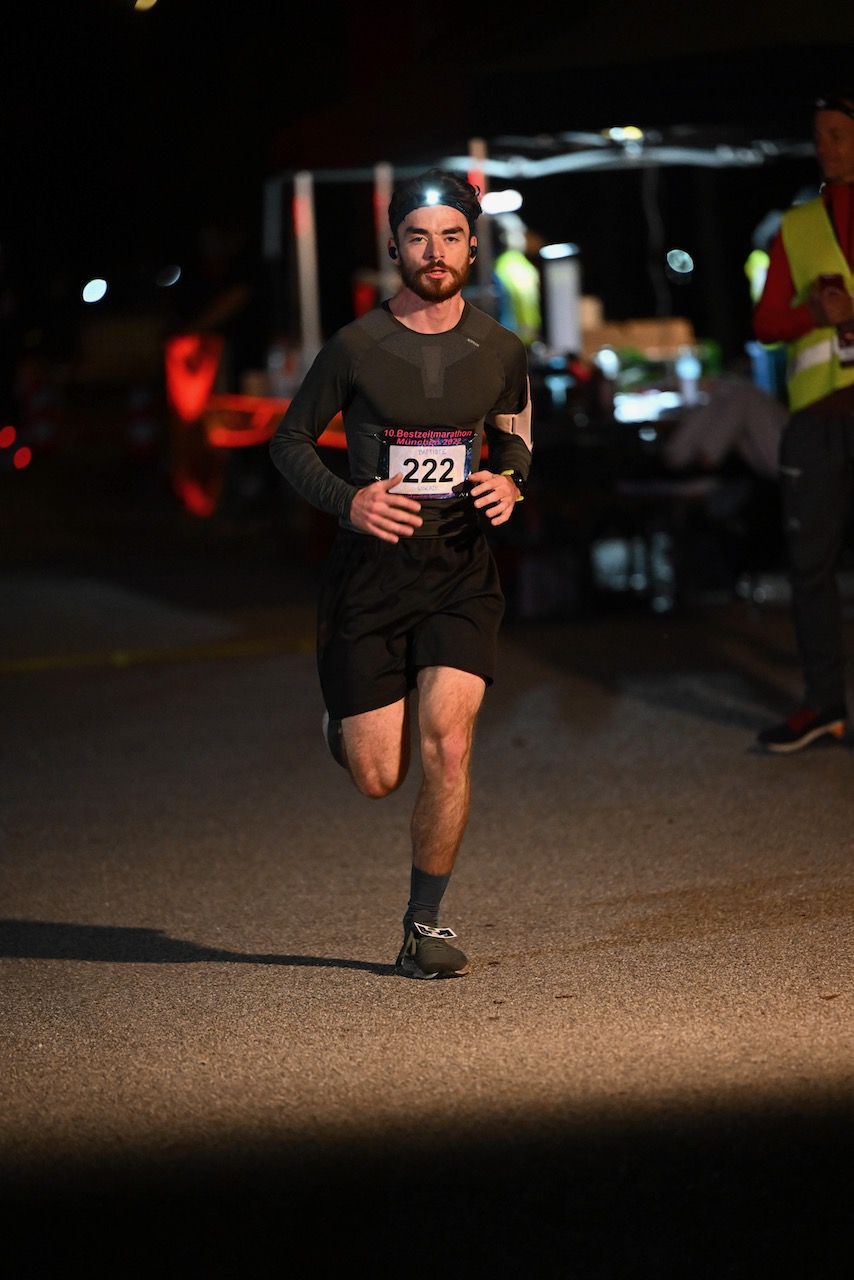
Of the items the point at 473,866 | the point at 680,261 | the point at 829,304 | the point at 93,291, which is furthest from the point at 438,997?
the point at 93,291

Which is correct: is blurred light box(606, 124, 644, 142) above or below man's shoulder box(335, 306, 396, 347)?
below

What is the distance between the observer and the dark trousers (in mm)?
8031

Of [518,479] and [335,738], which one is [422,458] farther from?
[335,738]

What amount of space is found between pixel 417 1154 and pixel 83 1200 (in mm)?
661

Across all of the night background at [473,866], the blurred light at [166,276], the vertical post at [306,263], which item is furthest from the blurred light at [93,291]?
the vertical post at [306,263]

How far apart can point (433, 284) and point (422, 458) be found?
440mm

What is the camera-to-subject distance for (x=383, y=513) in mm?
4961

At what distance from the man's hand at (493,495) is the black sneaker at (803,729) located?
3437 millimetres

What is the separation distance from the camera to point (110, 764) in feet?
28.6

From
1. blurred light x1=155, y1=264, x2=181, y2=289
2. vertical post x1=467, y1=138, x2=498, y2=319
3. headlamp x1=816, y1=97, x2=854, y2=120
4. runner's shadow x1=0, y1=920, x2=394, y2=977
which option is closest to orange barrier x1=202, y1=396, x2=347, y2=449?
vertical post x1=467, y1=138, x2=498, y2=319

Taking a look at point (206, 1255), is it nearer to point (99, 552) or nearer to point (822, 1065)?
point (822, 1065)

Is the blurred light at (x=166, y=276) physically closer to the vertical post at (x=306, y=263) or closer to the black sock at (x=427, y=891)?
the vertical post at (x=306, y=263)

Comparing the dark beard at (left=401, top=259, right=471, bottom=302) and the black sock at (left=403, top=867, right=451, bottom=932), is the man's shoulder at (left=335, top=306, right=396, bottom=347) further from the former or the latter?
the black sock at (left=403, top=867, right=451, bottom=932)

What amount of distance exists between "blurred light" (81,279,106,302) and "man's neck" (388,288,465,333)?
120ft
